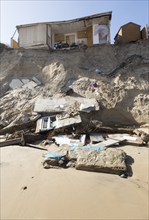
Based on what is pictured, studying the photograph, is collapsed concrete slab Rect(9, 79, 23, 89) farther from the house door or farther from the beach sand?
the beach sand

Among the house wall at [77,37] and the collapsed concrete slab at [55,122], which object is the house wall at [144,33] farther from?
the collapsed concrete slab at [55,122]

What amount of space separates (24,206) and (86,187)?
1.14 metres

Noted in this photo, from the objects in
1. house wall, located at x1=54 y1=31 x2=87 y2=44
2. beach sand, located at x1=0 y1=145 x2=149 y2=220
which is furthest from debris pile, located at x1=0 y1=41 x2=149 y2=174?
house wall, located at x1=54 y1=31 x2=87 y2=44

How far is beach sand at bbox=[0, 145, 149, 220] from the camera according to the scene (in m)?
3.04

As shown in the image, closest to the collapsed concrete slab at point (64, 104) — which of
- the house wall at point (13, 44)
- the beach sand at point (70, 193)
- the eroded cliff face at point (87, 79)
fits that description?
the eroded cliff face at point (87, 79)

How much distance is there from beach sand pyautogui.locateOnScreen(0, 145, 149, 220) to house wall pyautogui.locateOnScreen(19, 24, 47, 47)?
11580 mm

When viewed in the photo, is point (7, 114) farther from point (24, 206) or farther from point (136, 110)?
point (24, 206)

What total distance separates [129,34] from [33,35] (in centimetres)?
666

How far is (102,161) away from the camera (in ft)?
15.1

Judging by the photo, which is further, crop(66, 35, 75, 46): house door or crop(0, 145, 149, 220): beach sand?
crop(66, 35, 75, 46): house door

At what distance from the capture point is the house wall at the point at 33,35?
1468 centimetres

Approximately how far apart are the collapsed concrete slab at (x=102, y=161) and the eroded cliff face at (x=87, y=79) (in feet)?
12.4

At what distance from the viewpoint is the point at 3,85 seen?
39.0 feet

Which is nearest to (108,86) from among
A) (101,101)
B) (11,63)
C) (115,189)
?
(101,101)
